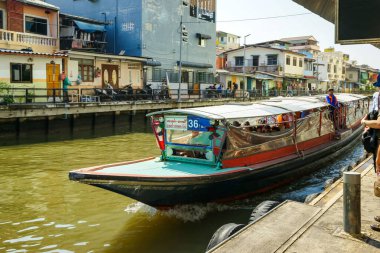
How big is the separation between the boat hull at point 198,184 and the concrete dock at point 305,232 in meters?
2.31

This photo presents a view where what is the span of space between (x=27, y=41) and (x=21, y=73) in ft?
11.4

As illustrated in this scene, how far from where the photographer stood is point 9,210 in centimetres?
860

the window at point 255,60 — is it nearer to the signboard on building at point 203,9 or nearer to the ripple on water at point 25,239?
the signboard on building at point 203,9

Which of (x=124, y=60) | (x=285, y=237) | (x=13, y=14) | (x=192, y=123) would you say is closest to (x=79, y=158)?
(x=192, y=123)

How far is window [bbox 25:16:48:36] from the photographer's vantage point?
24484mm

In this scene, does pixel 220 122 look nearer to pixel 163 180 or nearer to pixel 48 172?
pixel 163 180

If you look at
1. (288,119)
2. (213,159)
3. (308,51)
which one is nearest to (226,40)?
(308,51)

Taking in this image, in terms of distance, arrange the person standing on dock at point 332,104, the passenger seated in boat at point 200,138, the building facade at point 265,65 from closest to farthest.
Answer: the passenger seated in boat at point 200,138 < the person standing on dock at point 332,104 < the building facade at point 265,65

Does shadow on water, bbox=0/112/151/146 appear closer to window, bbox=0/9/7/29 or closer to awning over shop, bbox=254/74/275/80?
window, bbox=0/9/7/29

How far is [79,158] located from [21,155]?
232 centimetres

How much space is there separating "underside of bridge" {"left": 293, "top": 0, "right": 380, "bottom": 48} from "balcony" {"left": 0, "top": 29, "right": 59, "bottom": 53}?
66.4 feet

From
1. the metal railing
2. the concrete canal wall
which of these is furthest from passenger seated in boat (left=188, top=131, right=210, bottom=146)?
the metal railing

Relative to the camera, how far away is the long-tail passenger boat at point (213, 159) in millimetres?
→ 7508

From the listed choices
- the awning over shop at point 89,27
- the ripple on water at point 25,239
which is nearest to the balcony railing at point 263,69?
the awning over shop at point 89,27
